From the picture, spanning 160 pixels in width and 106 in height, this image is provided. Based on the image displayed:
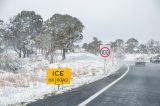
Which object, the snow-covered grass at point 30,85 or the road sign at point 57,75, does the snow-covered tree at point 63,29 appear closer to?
the snow-covered grass at point 30,85

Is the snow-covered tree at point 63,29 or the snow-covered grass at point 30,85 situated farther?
the snow-covered tree at point 63,29

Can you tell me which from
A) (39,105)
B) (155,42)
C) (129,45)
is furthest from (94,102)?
(155,42)

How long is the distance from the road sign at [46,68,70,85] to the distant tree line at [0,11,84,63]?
48.6 metres

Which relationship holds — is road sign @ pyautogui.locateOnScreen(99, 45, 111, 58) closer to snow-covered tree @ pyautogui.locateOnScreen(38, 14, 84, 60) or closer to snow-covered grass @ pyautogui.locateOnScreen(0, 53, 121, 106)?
snow-covered grass @ pyautogui.locateOnScreen(0, 53, 121, 106)

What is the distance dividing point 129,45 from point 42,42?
92646 mm

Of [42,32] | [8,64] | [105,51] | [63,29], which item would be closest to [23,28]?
[42,32]

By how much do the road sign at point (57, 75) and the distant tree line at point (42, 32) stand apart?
48.6 meters

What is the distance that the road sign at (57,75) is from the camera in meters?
13.1

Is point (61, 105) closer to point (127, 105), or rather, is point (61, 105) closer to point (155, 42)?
point (127, 105)

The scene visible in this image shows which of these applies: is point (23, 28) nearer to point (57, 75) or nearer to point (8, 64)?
point (8, 64)

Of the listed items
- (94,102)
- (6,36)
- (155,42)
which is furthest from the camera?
(155,42)

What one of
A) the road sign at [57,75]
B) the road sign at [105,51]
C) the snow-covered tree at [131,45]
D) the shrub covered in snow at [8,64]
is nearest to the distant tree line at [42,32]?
the shrub covered in snow at [8,64]

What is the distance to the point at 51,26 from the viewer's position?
6744 centimetres

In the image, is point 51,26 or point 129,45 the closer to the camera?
point 51,26
